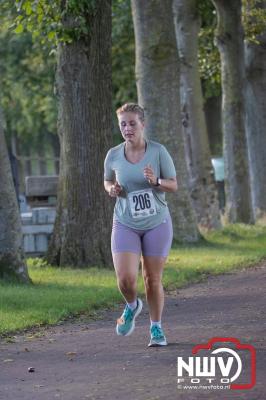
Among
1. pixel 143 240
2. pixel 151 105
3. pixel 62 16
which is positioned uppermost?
pixel 62 16

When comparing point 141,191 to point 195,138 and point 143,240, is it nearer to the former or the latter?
point 143,240

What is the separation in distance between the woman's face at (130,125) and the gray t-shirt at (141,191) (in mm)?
172

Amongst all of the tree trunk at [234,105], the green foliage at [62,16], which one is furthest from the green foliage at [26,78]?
the green foliage at [62,16]

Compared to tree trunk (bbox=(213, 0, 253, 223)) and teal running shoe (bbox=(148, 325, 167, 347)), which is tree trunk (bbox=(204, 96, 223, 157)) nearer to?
tree trunk (bbox=(213, 0, 253, 223))

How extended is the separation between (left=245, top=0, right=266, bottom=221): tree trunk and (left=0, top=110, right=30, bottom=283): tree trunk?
51.7 ft

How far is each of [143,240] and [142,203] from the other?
0.35 metres

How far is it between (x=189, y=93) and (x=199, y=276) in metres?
Answer: 9.48

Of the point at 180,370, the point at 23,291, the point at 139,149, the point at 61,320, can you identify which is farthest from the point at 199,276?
the point at 180,370

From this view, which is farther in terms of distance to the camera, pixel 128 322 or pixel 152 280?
pixel 128 322

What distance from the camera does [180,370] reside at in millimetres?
8805

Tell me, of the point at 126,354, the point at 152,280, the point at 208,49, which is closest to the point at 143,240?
the point at 152,280

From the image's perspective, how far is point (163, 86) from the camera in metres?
22.0

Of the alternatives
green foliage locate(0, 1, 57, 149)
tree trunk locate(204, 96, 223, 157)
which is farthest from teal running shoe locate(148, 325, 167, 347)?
green foliage locate(0, 1, 57, 149)

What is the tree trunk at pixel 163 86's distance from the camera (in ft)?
71.4
